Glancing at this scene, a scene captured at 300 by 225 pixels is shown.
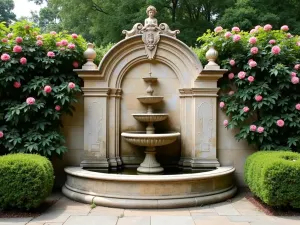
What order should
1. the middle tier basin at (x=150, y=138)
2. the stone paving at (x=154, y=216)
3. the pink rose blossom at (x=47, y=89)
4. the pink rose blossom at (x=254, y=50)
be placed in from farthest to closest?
the pink rose blossom at (x=254, y=50) < the pink rose blossom at (x=47, y=89) < the middle tier basin at (x=150, y=138) < the stone paving at (x=154, y=216)

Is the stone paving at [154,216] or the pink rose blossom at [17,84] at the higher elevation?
the pink rose blossom at [17,84]

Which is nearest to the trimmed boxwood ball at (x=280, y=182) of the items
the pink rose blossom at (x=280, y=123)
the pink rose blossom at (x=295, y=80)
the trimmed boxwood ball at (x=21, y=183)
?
the pink rose blossom at (x=280, y=123)

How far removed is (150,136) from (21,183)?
90.0 inches

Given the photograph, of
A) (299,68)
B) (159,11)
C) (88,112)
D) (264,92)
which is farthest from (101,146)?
(159,11)

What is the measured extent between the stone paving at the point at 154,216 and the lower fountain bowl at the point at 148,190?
0.11 meters

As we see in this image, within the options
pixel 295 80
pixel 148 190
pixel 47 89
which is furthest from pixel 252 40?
pixel 47 89

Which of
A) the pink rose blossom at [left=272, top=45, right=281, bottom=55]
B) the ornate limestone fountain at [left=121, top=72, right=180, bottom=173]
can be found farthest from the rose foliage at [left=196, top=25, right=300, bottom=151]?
the ornate limestone fountain at [left=121, top=72, right=180, bottom=173]

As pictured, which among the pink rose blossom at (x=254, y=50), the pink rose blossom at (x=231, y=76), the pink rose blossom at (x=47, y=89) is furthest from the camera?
the pink rose blossom at (x=231, y=76)

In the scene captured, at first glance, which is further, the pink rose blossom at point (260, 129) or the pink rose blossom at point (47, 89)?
the pink rose blossom at point (260, 129)

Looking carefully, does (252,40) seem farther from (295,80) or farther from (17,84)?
(17,84)

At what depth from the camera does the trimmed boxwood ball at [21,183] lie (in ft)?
14.8

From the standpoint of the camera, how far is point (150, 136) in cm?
563

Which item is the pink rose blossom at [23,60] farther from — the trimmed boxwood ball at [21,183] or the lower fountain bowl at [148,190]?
the lower fountain bowl at [148,190]

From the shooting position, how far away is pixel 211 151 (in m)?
6.35
